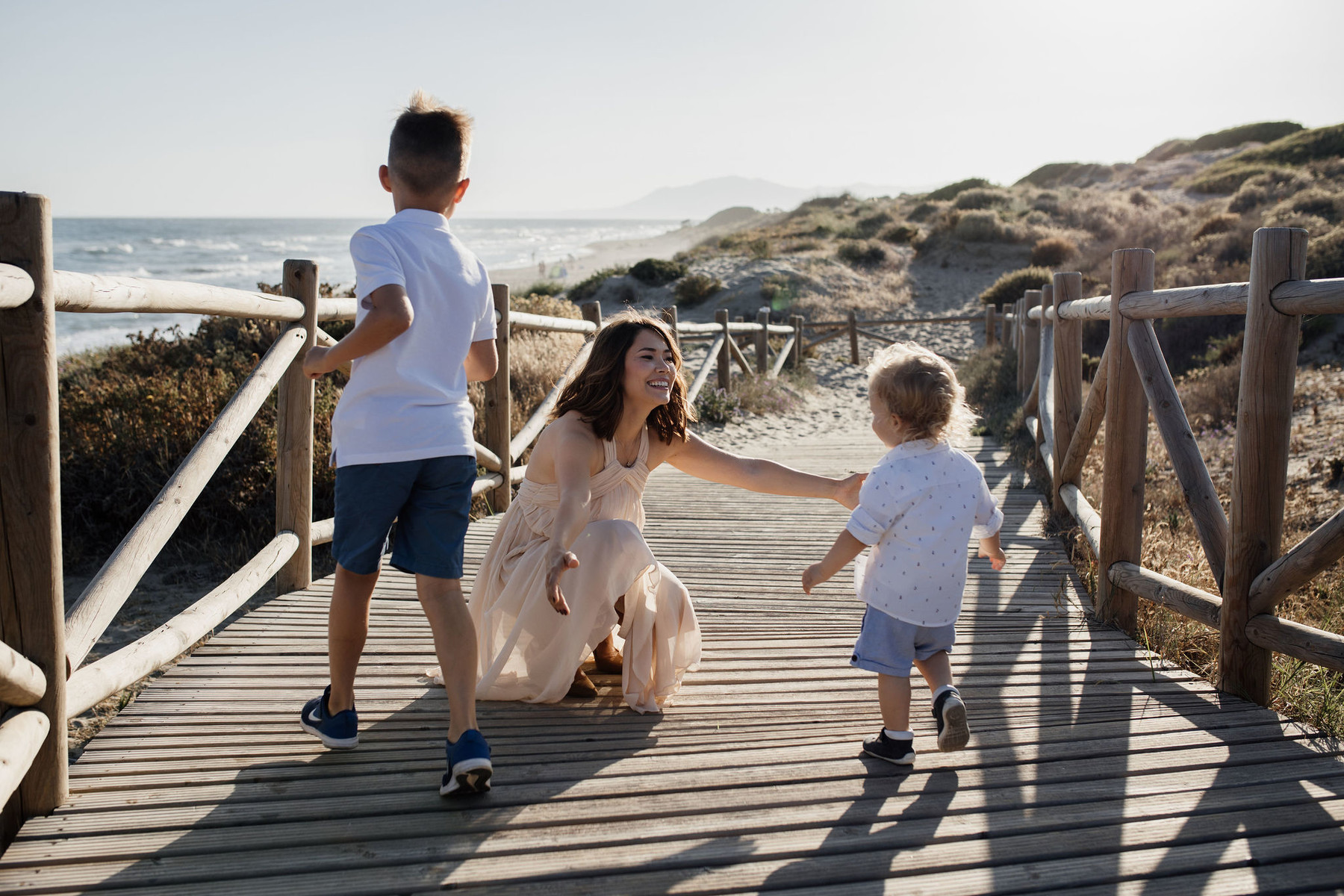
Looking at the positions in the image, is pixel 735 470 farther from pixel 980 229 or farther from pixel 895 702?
pixel 980 229

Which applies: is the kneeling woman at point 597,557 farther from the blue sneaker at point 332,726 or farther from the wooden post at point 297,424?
the wooden post at point 297,424

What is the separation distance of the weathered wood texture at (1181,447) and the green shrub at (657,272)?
22.8 meters

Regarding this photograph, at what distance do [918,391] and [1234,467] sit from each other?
1186mm

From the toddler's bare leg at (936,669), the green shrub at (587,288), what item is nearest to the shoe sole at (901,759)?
the toddler's bare leg at (936,669)

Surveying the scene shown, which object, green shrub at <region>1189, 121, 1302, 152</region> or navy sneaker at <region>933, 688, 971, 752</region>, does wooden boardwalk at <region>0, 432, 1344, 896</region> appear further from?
green shrub at <region>1189, 121, 1302, 152</region>

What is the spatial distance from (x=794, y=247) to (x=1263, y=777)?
97.0ft

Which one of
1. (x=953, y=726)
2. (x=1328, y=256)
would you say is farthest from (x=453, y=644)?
(x=1328, y=256)

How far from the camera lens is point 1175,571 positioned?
430 cm

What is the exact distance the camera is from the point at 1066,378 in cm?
552

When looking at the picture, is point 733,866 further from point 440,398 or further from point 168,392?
point 168,392

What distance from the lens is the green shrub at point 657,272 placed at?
26.2 metres

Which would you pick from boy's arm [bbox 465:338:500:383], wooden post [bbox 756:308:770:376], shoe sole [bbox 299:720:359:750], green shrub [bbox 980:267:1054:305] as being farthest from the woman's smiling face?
green shrub [bbox 980:267:1054:305]

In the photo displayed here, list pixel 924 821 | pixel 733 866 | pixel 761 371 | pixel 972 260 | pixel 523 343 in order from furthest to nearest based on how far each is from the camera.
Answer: pixel 972 260, pixel 761 371, pixel 523 343, pixel 924 821, pixel 733 866

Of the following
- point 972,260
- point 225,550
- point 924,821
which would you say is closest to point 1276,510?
point 924,821
